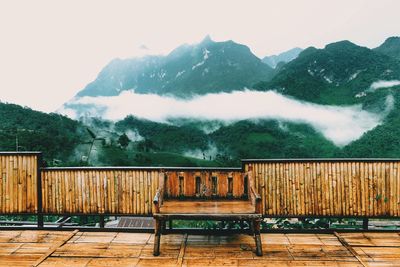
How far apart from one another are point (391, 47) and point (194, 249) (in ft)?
440

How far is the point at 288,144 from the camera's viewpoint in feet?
266

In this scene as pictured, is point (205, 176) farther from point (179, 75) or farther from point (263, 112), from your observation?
point (179, 75)

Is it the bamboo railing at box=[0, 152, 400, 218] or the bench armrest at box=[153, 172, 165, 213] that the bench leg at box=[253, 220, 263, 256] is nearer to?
the bamboo railing at box=[0, 152, 400, 218]

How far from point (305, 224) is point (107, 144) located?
79.0m

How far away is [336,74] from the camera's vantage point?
10262 cm

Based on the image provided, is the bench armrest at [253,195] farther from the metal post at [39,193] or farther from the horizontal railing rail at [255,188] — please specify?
the metal post at [39,193]

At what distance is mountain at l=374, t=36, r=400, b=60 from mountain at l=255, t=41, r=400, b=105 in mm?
14230

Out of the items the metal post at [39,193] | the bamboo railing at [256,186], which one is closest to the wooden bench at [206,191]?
the bamboo railing at [256,186]

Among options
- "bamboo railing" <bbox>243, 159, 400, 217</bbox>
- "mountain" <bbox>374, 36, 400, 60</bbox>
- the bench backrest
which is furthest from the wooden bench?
"mountain" <bbox>374, 36, 400, 60</bbox>

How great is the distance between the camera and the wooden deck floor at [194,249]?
5.84 m

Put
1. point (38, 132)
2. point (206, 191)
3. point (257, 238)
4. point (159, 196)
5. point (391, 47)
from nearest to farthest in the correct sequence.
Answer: point (257, 238)
point (159, 196)
point (206, 191)
point (38, 132)
point (391, 47)

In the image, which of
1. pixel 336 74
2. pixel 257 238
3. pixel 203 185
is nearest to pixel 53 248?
pixel 203 185

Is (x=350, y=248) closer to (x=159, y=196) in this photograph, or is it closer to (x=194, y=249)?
(x=194, y=249)

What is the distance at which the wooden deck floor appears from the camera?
230 inches
